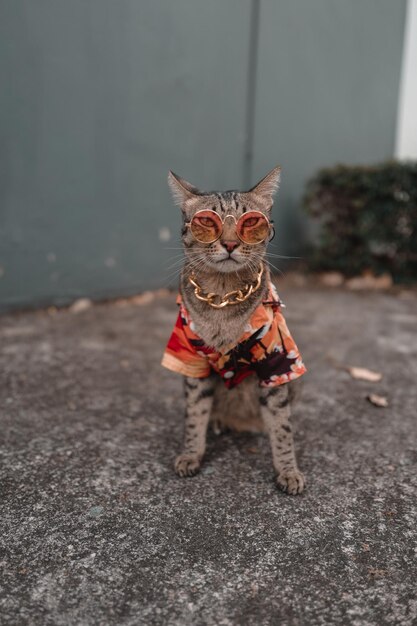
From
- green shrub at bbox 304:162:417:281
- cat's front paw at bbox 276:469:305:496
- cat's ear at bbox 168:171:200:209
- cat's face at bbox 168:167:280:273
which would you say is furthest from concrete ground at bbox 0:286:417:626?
green shrub at bbox 304:162:417:281

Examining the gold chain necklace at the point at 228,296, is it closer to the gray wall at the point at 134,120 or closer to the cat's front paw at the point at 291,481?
the cat's front paw at the point at 291,481

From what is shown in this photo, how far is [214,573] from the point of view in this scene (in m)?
1.67

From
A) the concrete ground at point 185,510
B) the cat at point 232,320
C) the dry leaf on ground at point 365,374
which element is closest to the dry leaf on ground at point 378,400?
the concrete ground at point 185,510

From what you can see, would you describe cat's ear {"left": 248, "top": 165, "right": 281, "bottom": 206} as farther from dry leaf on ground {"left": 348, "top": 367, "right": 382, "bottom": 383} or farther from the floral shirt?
dry leaf on ground {"left": 348, "top": 367, "right": 382, "bottom": 383}

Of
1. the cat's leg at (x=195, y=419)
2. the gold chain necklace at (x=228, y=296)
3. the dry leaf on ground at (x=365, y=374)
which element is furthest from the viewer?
the dry leaf on ground at (x=365, y=374)

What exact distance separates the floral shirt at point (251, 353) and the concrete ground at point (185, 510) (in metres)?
0.46

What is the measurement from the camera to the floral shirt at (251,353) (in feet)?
6.88

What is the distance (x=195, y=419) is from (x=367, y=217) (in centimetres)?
464

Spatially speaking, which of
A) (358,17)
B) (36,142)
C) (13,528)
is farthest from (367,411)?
(358,17)

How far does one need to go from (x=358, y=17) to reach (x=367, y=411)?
6467 mm

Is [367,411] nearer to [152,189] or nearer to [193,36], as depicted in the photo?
[152,189]

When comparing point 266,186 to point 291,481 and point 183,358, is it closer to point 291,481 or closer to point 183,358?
point 183,358

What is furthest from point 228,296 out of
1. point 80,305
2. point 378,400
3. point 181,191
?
point 80,305

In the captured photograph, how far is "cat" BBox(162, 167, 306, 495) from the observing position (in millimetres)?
1945
